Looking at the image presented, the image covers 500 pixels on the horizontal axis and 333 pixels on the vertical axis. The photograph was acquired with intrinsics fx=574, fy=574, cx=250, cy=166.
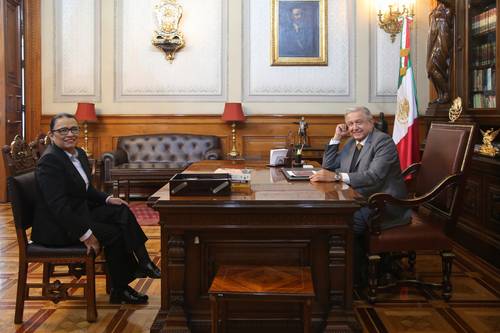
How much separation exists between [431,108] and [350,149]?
263cm

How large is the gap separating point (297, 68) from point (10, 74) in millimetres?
3709

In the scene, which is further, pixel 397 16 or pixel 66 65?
pixel 66 65

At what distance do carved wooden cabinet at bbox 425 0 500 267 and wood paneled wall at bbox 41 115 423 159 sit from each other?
77.9 inches

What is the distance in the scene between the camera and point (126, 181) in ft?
22.6

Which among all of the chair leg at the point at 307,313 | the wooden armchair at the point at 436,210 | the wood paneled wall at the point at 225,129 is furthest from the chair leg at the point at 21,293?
the wood paneled wall at the point at 225,129

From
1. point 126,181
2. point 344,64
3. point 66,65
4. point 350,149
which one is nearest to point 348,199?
point 350,149

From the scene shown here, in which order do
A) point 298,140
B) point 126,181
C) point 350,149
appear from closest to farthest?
point 350,149
point 126,181
point 298,140

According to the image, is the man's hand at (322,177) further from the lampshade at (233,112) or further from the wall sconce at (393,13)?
the wall sconce at (393,13)

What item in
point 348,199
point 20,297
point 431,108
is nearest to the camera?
point 348,199

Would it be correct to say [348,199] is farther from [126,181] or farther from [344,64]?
[344,64]

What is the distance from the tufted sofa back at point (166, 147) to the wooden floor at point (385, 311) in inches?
140

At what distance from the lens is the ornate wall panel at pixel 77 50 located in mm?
7656

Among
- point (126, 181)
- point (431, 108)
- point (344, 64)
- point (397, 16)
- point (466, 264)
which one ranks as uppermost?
point (397, 16)

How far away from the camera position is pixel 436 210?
12.5 feet
